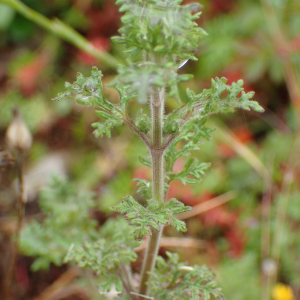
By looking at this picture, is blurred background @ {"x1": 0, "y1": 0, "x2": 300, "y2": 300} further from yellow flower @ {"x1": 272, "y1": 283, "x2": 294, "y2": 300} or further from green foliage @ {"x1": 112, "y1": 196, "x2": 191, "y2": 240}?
green foliage @ {"x1": 112, "y1": 196, "x2": 191, "y2": 240}

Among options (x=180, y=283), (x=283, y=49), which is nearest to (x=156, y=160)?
(x=180, y=283)

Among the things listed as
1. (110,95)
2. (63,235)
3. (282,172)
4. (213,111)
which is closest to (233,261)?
(282,172)

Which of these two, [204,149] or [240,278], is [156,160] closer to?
[240,278]

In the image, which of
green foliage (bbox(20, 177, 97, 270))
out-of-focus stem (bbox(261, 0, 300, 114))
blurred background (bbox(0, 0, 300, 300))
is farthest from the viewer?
out-of-focus stem (bbox(261, 0, 300, 114))

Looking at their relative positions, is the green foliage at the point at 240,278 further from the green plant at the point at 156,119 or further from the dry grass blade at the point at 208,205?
the green plant at the point at 156,119

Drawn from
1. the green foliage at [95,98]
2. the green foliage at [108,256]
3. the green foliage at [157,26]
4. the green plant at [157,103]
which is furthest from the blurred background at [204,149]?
the green foliage at [157,26]

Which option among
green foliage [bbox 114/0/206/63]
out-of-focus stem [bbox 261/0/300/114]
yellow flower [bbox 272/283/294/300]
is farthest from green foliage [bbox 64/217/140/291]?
out-of-focus stem [bbox 261/0/300/114]
